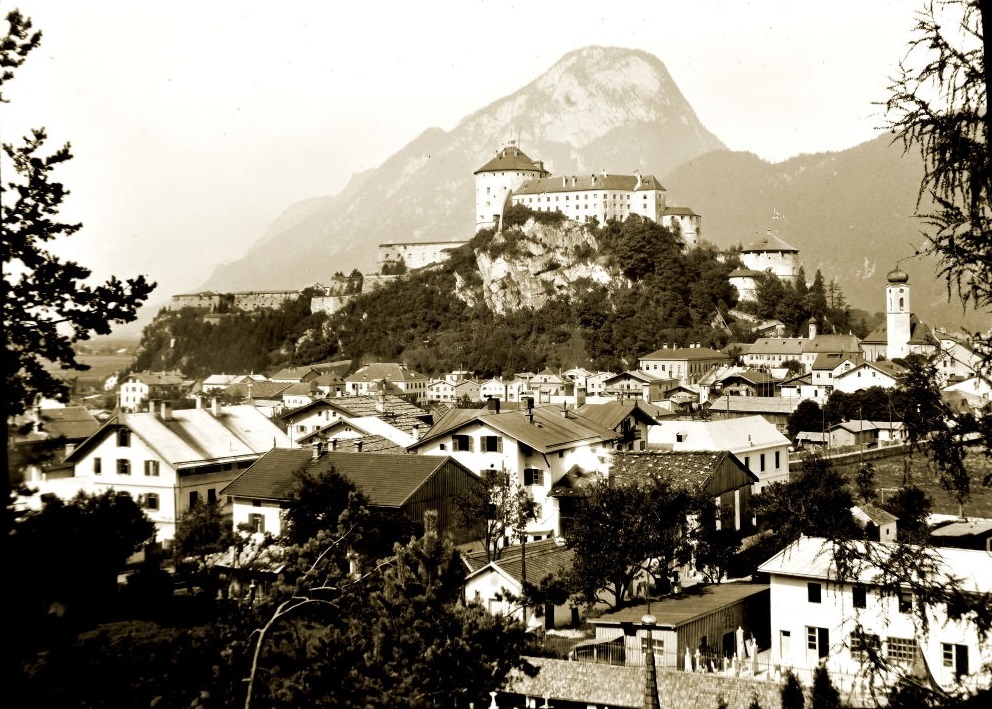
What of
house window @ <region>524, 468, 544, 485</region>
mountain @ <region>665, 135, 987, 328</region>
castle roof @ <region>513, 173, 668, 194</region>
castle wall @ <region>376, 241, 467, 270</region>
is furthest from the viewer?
mountain @ <region>665, 135, 987, 328</region>

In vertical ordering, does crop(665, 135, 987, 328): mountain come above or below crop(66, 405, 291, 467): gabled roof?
above

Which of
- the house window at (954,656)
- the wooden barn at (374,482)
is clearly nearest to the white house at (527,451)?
the wooden barn at (374,482)

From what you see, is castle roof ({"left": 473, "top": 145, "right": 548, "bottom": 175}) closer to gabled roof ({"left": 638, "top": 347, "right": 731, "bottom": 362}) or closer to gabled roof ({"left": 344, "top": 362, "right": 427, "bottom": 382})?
gabled roof ({"left": 344, "top": 362, "right": 427, "bottom": 382})

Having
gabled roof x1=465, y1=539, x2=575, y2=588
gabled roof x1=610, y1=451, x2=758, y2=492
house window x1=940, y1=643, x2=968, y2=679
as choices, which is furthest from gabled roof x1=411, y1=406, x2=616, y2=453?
house window x1=940, y1=643, x2=968, y2=679

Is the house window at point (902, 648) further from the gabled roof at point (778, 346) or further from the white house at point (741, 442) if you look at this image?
the gabled roof at point (778, 346)

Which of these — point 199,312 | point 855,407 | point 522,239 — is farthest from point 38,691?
point 199,312

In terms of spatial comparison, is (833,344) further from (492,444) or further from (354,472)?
(354,472)
